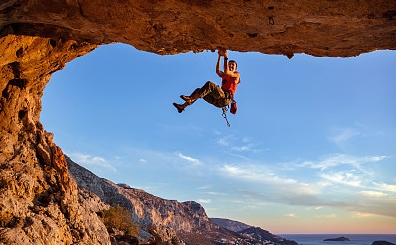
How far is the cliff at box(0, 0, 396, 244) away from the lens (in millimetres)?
5945

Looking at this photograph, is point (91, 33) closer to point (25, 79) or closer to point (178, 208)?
point (25, 79)

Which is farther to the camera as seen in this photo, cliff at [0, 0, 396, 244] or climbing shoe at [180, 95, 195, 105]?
climbing shoe at [180, 95, 195, 105]

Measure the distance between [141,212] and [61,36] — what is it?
6003cm

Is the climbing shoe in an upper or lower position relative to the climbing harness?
lower

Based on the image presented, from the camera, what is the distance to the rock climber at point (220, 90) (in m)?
9.61

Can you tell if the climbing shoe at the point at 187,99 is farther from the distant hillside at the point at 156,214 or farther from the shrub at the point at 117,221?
the shrub at the point at 117,221

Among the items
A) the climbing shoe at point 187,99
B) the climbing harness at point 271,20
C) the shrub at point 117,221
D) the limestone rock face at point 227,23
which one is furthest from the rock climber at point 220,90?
the shrub at point 117,221

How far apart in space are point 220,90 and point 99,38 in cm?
383

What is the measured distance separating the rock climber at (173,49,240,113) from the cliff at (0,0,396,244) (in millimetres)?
1490

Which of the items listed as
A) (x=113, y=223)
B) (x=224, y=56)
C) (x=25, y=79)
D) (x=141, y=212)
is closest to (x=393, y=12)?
(x=224, y=56)

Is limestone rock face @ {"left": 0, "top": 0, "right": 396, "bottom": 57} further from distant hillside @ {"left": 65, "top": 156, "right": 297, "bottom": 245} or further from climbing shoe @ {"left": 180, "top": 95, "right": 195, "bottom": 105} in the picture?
distant hillside @ {"left": 65, "top": 156, "right": 297, "bottom": 245}

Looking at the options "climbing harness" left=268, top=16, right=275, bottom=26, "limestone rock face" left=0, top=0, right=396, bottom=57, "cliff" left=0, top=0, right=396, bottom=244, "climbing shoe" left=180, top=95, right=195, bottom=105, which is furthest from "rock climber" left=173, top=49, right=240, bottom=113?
"climbing harness" left=268, top=16, right=275, bottom=26

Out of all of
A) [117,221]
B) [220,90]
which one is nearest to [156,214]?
[117,221]

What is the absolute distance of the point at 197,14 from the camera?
643 cm
